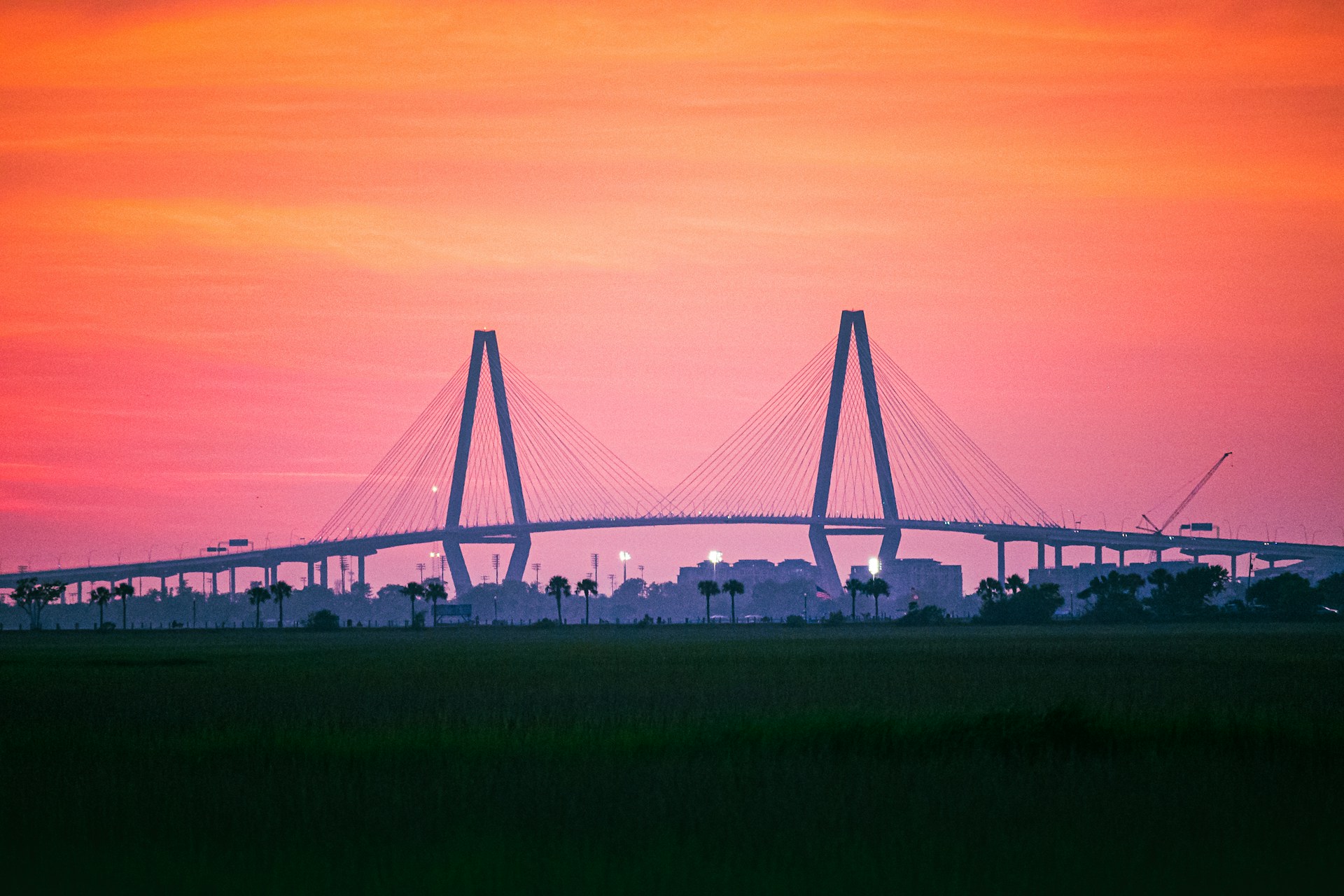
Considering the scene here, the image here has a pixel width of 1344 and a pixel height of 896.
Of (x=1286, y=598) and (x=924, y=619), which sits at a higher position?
(x=1286, y=598)

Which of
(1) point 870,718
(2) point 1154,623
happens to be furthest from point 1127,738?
(2) point 1154,623

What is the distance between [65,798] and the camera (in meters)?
17.0

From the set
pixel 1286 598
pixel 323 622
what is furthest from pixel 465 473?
pixel 1286 598

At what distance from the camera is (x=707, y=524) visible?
11138 cm

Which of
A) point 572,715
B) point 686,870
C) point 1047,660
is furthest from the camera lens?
point 1047,660

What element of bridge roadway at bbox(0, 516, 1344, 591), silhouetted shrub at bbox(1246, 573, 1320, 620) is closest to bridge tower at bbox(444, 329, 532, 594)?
bridge roadway at bbox(0, 516, 1344, 591)

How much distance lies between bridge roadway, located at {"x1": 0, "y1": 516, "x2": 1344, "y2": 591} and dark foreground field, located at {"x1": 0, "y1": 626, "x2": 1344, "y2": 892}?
226 feet

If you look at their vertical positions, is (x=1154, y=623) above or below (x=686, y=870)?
below

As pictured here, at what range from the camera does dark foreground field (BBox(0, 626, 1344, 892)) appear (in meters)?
13.3

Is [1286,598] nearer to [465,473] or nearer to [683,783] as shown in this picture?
[465,473]

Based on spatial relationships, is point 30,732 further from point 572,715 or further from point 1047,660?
point 1047,660

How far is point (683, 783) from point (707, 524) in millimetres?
93718

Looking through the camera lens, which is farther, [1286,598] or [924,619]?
[924,619]

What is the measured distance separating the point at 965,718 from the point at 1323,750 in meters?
5.26
